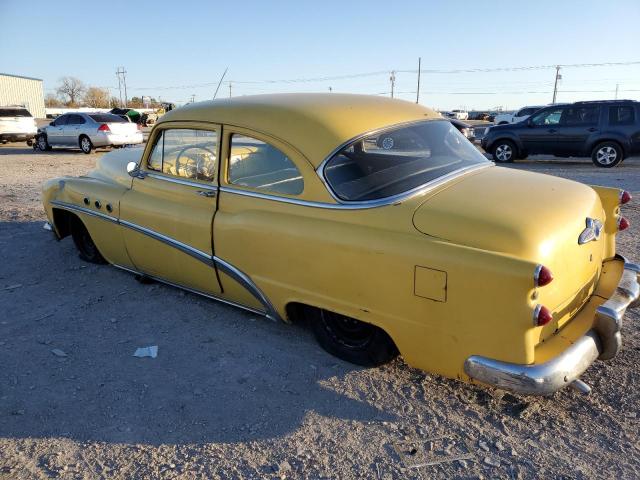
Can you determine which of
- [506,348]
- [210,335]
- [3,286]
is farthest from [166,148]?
[506,348]

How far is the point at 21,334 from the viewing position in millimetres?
3742

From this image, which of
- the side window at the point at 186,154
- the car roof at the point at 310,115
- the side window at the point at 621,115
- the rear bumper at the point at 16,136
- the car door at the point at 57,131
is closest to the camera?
the car roof at the point at 310,115

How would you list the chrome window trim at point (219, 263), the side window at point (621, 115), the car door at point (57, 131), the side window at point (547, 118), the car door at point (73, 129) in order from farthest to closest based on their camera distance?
the car door at point (57, 131) < the car door at point (73, 129) < the side window at point (547, 118) < the side window at point (621, 115) < the chrome window trim at point (219, 263)

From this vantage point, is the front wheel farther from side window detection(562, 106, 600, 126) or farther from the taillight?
the taillight

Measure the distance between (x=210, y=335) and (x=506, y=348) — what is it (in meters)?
2.15

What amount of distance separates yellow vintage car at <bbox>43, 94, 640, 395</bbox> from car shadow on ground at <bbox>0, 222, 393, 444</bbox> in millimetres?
261

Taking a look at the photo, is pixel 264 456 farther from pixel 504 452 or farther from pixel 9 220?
pixel 9 220

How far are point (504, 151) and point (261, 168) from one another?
1180 centimetres

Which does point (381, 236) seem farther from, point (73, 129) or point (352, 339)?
point (73, 129)

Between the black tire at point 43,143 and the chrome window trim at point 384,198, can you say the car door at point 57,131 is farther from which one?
the chrome window trim at point 384,198

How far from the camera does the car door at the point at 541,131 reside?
1288cm

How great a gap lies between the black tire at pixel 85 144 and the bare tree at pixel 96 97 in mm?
77867

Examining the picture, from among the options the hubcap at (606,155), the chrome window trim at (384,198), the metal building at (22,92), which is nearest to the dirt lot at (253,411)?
the chrome window trim at (384,198)

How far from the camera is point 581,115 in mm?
Result: 12570
